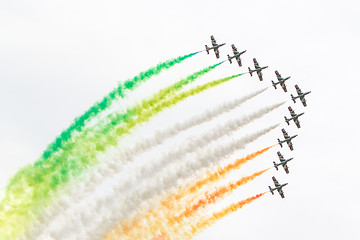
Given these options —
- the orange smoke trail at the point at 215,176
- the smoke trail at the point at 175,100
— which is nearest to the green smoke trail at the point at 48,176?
the smoke trail at the point at 175,100

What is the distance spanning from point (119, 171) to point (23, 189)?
36.9 ft

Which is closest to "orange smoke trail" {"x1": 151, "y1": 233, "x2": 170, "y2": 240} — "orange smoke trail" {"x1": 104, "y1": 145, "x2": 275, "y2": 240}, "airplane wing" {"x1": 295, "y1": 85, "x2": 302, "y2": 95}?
"orange smoke trail" {"x1": 104, "y1": 145, "x2": 275, "y2": 240}

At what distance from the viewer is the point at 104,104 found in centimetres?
8881

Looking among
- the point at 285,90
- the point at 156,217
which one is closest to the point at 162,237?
the point at 156,217

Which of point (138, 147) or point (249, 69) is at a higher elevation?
point (249, 69)

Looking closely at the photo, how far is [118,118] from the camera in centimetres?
8838

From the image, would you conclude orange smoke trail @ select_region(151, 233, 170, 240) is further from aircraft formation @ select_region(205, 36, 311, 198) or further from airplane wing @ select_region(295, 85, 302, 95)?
airplane wing @ select_region(295, 85, 302, 95)

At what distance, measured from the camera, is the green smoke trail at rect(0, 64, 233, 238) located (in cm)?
8212

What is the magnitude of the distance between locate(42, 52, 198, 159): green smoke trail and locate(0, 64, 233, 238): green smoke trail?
1.20 meters

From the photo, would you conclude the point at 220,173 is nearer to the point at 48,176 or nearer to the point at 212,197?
the point at 212,197

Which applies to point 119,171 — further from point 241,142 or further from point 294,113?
point 294,113

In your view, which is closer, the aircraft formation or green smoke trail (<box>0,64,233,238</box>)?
green smoke trail (<box>0,64,233,238</box>)

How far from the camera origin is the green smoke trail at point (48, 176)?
82.1 metres

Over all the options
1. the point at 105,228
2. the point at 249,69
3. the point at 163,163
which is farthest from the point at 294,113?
the point at 105,228
